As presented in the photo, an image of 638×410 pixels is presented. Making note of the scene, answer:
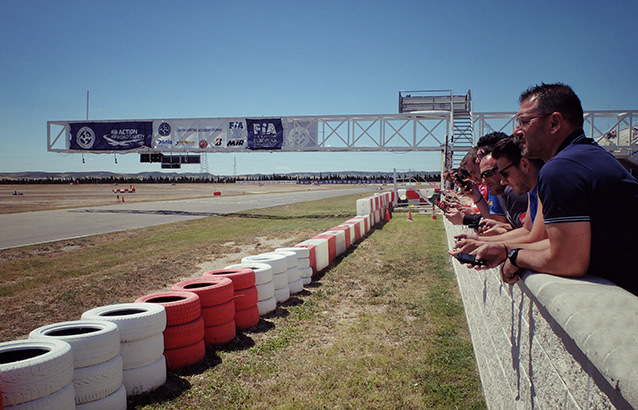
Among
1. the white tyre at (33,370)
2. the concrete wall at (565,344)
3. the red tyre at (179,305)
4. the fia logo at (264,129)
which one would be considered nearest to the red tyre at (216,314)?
the red tyre at (179,305)

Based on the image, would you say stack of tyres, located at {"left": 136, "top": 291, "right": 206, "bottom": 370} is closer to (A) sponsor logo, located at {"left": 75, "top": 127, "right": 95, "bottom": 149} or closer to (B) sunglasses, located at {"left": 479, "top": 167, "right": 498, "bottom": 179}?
(B) sunglasses, located at {"left": 479, "top": 167, "right": 498, "bottom": 179}

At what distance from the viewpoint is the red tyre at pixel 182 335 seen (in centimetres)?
485

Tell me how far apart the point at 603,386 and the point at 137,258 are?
11.7 metres

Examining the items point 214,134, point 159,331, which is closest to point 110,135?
point 214,134

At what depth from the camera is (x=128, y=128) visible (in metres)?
30.3

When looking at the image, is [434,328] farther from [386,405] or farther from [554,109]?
[554,109]

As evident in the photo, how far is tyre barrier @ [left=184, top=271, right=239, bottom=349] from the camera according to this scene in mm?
5469

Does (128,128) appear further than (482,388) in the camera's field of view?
Yes

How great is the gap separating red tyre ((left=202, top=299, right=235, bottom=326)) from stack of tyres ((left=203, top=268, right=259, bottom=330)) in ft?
1.56

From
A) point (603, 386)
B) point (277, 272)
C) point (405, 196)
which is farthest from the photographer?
point (405, 196)

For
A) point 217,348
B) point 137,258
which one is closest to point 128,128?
point 137,258

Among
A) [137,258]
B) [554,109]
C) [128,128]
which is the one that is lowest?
[137,258]

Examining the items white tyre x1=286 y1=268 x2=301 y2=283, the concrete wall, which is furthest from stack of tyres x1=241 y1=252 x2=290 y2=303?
the concrete wall

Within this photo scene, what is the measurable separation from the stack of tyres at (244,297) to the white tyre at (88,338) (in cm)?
210
